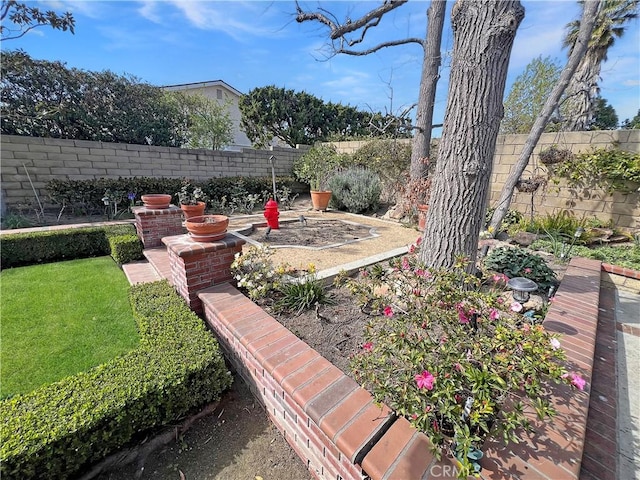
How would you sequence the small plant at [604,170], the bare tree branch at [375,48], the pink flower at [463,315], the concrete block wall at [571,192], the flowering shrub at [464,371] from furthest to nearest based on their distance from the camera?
the bare tree branch at [375,48] < the concrete block wall at [571,192] < the small plant at [604,170] < the pink flower at [463,315] < the flowering shrub at [464,371]

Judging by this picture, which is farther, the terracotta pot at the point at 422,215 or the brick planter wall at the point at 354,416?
the terracotta pot at the point at 422,215

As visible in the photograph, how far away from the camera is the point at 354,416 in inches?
51.0

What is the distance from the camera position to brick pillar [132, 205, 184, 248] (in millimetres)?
4168

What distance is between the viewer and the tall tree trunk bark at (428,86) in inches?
247

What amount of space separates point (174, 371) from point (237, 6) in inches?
254

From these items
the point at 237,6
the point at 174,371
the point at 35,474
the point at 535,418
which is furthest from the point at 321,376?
the point at 237,6

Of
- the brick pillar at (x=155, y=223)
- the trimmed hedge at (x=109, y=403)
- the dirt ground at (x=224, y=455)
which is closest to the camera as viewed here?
the trimmed hedge at (x=109, y=403)

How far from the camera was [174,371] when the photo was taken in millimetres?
1661

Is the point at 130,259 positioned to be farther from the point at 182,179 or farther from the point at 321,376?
the point at 182,179

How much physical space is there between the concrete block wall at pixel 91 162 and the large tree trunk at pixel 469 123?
8.15 m

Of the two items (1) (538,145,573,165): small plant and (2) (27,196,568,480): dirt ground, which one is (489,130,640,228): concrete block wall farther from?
(2) (27,196,568,480): dirt ground

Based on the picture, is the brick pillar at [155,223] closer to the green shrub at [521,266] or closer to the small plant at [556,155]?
the green shrub at [521,266]

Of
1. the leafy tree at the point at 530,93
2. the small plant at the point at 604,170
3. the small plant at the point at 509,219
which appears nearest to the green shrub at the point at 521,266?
the small plant at the point at 509,219

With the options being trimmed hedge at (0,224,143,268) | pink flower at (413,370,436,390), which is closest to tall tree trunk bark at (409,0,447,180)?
pink flower at (413,370,436,390)
